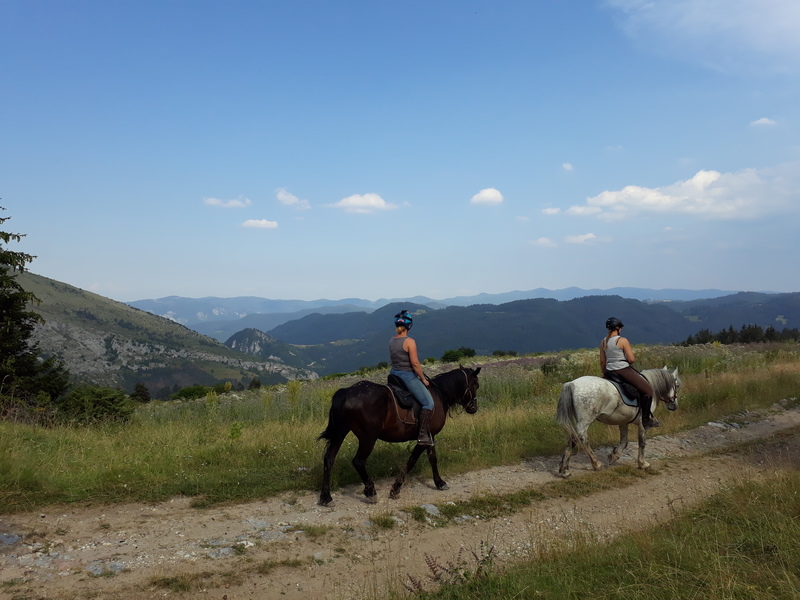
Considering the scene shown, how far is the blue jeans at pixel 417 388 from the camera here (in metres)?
8.63

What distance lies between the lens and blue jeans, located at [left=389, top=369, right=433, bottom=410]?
8633 millimetres

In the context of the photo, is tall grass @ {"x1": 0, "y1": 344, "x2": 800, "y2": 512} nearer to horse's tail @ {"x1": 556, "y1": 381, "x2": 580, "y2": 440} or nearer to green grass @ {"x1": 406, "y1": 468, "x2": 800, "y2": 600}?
horse's tail @ {"x1": 556, "y1": 381, "x2": 580, "y2": 440}

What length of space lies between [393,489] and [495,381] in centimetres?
1473

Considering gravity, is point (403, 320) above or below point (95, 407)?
above

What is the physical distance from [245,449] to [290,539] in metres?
4.49

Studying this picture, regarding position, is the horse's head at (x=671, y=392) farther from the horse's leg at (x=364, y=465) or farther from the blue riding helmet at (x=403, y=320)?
the horse's leg at (x=364, y=465)

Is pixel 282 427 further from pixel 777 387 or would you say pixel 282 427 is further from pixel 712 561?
pixel 777 387

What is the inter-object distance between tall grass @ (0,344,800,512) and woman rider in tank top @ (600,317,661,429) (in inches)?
80.6

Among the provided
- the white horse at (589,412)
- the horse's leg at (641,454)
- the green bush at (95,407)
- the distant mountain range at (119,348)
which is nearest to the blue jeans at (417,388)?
the white horse at (589,412)

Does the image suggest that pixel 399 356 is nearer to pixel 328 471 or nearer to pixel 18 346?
pixel 328 471

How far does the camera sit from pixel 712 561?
4.86 m

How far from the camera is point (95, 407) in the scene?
13898 mm

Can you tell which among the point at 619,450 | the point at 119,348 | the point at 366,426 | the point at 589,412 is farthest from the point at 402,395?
the point at 119,348

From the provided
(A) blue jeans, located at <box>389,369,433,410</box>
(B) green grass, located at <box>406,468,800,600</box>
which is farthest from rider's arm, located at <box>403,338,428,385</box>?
(B) green grass, located at <box>406,468,800,600</box>
